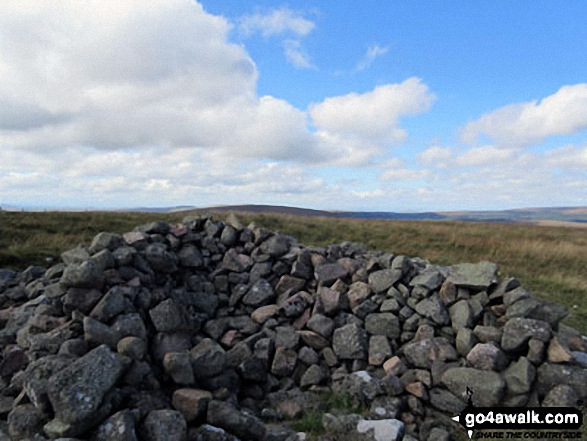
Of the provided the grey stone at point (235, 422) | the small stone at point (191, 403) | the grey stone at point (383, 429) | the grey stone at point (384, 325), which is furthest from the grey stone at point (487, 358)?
the small stone at point (191, 403)

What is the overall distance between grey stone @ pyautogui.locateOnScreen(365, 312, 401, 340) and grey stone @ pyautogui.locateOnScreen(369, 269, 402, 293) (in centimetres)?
67

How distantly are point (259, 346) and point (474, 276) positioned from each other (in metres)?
4.71

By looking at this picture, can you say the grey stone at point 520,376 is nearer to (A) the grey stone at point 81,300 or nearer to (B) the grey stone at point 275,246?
(B) the grey stone at point 275,246

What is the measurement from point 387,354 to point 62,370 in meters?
5.39

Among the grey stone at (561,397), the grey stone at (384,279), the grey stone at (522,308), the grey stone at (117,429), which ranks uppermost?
the grey stone at (384,279)

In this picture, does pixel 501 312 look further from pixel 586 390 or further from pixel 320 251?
pixel 320 251

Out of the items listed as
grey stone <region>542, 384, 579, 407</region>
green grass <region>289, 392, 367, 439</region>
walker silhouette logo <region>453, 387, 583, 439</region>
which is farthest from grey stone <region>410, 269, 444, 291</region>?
green grass <region>289, 392, 367, 439</region>

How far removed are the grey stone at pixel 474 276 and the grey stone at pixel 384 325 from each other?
61.1 inches

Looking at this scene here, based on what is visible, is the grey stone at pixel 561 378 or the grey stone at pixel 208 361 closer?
the grey stone at pixel 561 378

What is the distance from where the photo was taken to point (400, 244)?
2317 centimetres

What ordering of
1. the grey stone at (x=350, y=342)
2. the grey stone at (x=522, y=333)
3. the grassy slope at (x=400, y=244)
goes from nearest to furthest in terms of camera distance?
1. the grey stone at (x=522, y=333)
2. the grey stone at (x=350, y=342)
3. the grassy slope at (x=400, y=244)

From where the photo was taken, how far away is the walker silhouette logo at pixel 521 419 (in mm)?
6277

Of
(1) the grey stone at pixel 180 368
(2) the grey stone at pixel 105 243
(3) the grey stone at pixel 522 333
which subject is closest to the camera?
(1) the grey stone at pixel 180 368

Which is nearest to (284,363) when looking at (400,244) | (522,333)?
(522,333)
